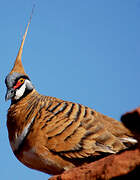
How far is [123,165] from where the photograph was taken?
2.21 metres

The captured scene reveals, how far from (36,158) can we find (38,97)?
124 centimetres

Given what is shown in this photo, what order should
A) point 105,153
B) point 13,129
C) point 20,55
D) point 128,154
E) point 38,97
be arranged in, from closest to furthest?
1. point 128,154
2. point 105,153
3. point 13,129
4. point 38,97
5. point 20,55

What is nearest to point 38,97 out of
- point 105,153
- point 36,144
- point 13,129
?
point 13,129

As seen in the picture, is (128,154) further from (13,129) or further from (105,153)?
(13,129)

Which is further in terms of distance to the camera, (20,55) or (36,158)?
(20,55)

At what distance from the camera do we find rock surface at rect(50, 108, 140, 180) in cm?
200

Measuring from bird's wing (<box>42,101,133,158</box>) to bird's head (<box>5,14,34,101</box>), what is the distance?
0.93 m

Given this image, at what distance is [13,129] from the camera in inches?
191

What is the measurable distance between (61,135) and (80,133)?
24 cm

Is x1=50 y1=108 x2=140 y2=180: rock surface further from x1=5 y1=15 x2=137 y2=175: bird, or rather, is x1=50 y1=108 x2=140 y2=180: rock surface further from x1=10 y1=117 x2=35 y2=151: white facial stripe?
x1=10 y1=117 x2=35 y2=151: white facial stripe

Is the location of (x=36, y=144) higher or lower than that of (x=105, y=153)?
higher

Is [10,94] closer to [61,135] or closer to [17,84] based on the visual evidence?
[17,84]

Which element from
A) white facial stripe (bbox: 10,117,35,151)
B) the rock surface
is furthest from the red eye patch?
the rock surface

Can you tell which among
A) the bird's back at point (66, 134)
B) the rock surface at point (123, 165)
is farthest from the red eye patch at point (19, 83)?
the rock surface at point (123, 165)
